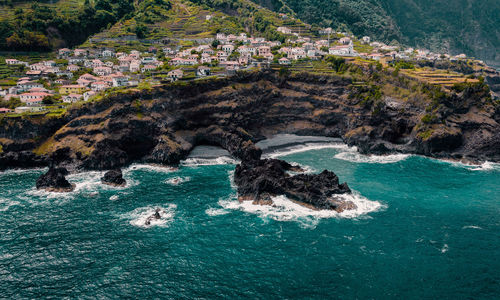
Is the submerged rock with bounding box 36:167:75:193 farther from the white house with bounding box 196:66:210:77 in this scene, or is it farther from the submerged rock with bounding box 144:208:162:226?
the white house with bounding box 196:66:210:77

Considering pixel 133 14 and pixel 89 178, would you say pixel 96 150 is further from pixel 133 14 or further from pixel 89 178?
pixel 133 14

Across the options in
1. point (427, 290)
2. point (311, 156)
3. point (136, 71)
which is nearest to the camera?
point (427, 290)

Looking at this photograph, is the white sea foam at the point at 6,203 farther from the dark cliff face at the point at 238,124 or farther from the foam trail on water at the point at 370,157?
the foam trail on water at the point at 370,157

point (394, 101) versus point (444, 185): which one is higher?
point (394, 101)

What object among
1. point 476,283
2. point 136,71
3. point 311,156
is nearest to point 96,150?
point 136,71

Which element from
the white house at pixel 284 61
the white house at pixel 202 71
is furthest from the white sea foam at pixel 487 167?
the white house at pixel 202 71
